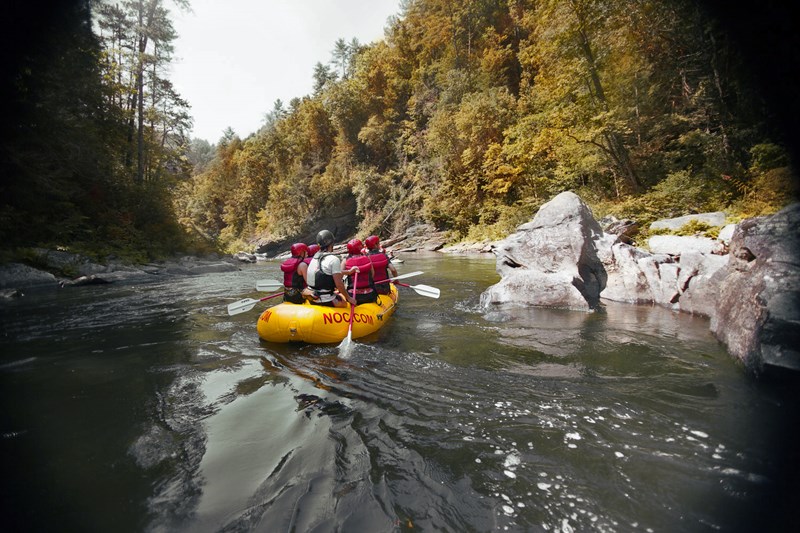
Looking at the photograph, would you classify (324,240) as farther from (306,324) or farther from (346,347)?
(346,347)

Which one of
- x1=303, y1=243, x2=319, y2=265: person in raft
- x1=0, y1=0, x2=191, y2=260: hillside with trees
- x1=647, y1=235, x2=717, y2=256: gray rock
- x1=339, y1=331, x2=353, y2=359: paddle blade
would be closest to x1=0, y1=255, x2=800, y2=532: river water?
x1=339, y1=331, x2=353, y2=359: paddle blade

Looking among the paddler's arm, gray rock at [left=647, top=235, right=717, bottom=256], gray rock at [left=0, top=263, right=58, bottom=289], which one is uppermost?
→ gray rock at [left=647, top=235, right=717, bottom=256]

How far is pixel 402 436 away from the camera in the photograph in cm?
239

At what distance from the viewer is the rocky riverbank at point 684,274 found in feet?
9.37

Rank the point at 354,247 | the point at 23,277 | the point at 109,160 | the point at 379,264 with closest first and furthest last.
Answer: the point at 354,247, the point at 379,264, the point at 23,277, the point at 109,160

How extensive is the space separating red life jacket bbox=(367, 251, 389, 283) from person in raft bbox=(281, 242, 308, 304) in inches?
45.5

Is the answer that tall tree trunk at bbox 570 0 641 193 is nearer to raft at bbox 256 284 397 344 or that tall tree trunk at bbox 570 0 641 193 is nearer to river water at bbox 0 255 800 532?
river water at bbox 0 255 800 532

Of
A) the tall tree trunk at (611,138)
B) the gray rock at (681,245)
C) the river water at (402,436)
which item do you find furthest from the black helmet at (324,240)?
the tall tree trunk at (611,138)

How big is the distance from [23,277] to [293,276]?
956 centimetres

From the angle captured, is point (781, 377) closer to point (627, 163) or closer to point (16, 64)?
point (16, 64)

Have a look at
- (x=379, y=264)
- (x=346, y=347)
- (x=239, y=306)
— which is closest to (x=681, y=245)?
(x=379, y=264)

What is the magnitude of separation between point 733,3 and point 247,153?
48.4 metres

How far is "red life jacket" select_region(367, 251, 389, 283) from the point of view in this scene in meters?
5.84

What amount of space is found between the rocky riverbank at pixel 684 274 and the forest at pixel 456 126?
782mm
